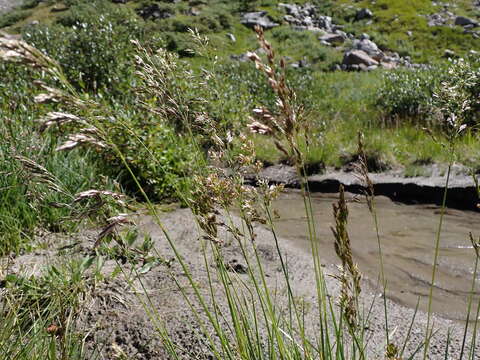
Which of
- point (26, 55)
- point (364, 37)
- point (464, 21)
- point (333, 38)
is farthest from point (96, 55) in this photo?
point (464, 21)

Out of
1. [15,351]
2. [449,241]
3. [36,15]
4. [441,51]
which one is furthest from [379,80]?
[36,15]

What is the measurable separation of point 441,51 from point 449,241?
17.0 m

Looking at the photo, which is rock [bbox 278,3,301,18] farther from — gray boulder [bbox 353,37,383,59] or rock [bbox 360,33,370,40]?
gray boulder [bbox 353,37,383,59]

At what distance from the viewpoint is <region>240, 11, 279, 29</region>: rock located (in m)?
24.6

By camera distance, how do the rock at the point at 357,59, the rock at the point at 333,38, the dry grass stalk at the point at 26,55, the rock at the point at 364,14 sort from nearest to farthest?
the dry grass stalk at the point at 26,55 → the rock at the point at 357,59 → the rock at the point at 333,38 → the rock at the point at 364,14

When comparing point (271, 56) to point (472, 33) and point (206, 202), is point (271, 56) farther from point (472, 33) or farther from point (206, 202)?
point (472, 33)

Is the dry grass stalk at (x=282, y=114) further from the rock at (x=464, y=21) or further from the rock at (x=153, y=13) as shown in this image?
the rock at (x=153, y=13)

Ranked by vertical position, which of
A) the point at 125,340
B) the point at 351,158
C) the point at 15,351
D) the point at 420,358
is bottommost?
the point at 351,158

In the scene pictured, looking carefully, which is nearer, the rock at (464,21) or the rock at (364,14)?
the rock at (464,21)

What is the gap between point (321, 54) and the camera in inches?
763

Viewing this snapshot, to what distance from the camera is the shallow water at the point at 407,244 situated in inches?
152

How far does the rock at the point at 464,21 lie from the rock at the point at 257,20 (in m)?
8.76

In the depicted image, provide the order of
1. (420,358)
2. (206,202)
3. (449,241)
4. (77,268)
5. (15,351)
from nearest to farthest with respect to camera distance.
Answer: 1. (206,202)
2. (15,351)
3. (420,358)
4. (77,268)
5. (449,241)

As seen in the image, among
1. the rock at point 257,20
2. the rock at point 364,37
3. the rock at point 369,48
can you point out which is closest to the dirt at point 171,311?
the rock at point 369,48
